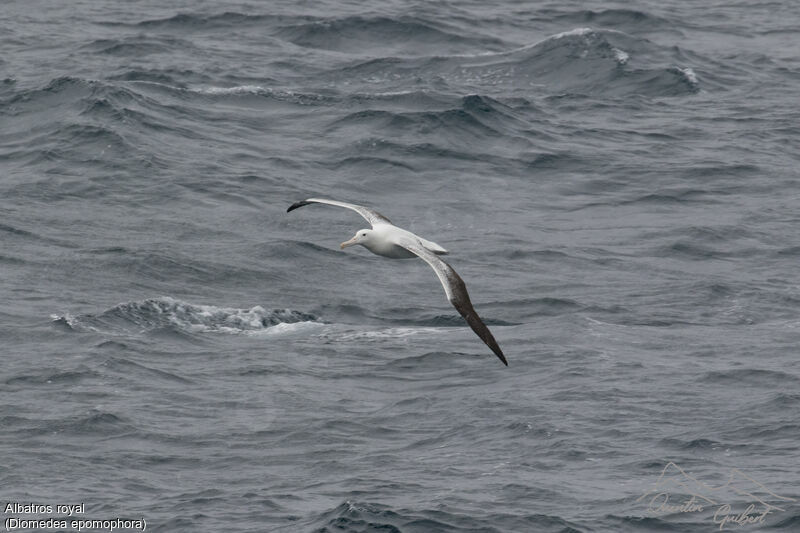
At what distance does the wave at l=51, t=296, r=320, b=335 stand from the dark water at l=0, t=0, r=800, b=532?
72 mm

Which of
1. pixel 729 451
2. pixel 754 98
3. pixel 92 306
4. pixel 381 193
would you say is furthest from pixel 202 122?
pixel 729 451

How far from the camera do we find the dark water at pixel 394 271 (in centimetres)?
2852

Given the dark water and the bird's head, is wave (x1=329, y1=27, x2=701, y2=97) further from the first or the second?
the bird's head

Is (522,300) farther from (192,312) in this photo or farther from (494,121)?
(494,121)

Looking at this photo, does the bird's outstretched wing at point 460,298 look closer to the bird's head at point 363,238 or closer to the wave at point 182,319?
the bird's head at point 363,238

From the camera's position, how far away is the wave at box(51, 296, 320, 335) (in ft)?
114

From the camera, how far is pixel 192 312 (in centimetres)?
3575

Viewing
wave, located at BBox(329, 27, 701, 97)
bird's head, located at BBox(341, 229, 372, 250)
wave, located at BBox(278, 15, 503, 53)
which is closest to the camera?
bird's head, located at BBox(341, 229, 372, 250)

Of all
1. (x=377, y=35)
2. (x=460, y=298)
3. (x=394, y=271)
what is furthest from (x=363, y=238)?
(x=377, y=35)

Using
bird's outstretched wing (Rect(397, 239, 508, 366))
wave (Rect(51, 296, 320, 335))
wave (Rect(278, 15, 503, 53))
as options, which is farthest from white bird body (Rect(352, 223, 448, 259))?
wave (Rect(278, 15, 503, 53))

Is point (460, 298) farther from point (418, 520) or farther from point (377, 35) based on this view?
point (377, 35)

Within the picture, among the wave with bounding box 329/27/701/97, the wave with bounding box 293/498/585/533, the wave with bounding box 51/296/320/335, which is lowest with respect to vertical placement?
the wave with bounding box 51/296/320/335

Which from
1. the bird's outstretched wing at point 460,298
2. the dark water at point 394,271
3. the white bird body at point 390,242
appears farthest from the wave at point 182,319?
the bird's outstretched wing at point 460,298

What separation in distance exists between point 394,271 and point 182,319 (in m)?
5.99
